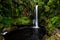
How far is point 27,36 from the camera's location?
46.6 ft

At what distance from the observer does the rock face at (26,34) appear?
13562 mm

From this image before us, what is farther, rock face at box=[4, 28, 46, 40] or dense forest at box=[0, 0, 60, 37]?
dense forest at box=[0, 0, 60, 37]

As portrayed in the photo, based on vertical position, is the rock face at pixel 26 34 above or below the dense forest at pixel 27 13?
below

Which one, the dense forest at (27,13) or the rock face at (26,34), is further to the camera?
the dense forest at (27,13)

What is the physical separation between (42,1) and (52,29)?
13.0ft

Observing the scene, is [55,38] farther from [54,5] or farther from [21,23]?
[21,23]

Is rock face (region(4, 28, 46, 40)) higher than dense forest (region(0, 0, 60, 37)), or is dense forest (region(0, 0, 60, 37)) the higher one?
dense forest (region(0, 0, 60, 37))

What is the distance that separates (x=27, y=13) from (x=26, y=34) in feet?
12.5

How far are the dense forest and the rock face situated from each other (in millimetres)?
779

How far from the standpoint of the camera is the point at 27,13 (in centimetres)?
1789

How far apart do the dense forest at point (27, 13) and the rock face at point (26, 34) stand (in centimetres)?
78

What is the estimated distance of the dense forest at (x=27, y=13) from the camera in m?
13.8

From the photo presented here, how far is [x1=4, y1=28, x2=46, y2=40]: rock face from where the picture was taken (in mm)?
13562

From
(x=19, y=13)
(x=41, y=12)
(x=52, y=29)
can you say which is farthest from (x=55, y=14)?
(x=19, y=13)
